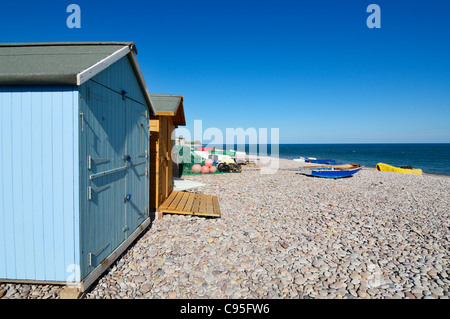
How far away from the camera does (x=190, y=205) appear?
27.6 ft

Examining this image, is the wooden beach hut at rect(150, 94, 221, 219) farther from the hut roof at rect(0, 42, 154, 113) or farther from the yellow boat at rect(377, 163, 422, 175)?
the yellow boat at rect(377, 163, 422, 175)

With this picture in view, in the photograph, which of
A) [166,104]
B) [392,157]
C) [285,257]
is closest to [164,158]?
[166,104]

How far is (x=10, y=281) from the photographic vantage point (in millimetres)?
3549

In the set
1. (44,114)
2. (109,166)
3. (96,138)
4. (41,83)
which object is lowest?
(109,166)

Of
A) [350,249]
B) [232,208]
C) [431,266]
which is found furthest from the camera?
[232,208]

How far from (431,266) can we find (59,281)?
6.84 metres

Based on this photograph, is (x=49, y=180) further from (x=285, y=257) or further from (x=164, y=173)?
(x=164, y=173)

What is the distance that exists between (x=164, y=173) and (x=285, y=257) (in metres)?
5.15

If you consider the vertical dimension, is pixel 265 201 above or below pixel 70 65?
below

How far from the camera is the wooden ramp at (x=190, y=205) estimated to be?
303 inches

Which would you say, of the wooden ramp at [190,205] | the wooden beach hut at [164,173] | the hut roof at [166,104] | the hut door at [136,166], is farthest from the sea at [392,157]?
the hut door at [136,166]

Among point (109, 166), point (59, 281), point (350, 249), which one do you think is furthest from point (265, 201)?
point (59, 281)

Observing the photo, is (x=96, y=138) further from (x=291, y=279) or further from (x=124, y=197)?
(x=291, y=279)

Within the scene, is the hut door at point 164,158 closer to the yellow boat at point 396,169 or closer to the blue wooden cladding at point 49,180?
the blue wooden cladding at point 49,180
